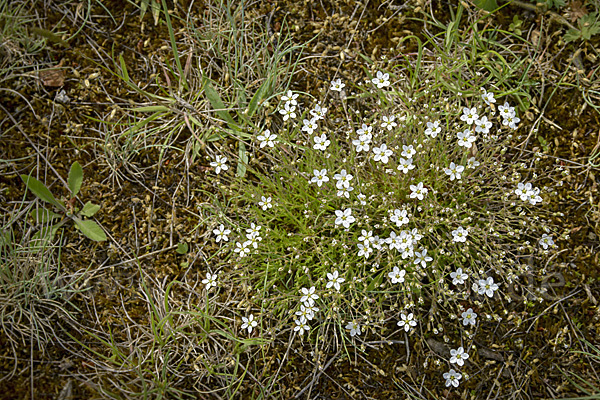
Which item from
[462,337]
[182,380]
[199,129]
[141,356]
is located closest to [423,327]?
[462,337]

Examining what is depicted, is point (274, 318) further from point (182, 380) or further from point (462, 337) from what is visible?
point (462, 337)

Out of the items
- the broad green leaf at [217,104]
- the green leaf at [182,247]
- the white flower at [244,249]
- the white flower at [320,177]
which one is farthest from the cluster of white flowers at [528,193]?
the green leaf at [182,247]

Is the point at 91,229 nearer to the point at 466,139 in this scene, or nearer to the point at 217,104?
the point at 217,104

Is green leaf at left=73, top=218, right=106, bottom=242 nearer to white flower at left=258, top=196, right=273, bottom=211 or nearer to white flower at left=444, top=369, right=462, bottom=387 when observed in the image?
white flower at left=258, top=196, right=273, bottom=211

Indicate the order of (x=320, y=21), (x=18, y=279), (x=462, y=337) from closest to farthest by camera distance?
(x=462, y=337) < (x=18, y=279) < (x=320, y=21)

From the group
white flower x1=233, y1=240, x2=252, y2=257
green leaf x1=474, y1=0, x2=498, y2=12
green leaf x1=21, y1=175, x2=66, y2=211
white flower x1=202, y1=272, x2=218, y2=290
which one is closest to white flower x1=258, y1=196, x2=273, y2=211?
white flower x1=233, y1=240, x2=252, y2=257

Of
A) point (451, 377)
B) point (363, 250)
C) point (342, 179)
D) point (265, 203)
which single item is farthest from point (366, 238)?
point (451, 377)

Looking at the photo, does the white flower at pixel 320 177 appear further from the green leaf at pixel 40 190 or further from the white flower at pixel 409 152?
the green leaf at pixel 40 190
